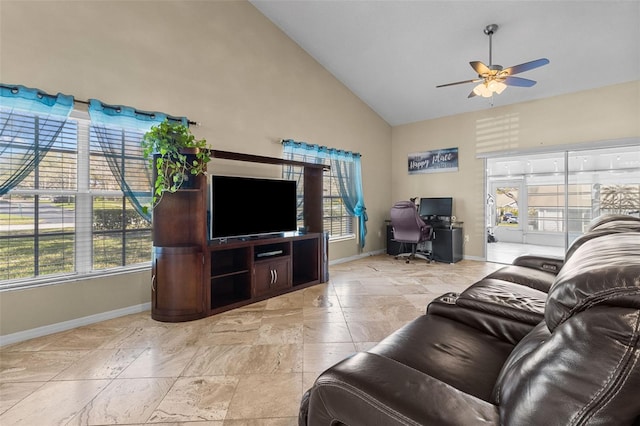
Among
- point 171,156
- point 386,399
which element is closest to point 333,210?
point 171,156

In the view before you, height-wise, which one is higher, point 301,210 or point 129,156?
point 129,156

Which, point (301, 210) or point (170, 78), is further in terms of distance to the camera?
point (301, 210)

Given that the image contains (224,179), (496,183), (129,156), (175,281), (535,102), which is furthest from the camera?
(496,183)

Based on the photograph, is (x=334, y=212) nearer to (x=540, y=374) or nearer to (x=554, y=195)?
(x=554, y=195)

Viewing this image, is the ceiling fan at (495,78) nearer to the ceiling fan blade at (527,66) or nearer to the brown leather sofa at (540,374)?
the ceiling fan blade at (527,66)

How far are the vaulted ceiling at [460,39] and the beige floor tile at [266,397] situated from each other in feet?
14.0

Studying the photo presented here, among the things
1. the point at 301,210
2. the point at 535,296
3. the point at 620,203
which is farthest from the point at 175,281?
the point at 620,203

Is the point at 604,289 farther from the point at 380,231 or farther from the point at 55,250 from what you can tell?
the point at 380,231

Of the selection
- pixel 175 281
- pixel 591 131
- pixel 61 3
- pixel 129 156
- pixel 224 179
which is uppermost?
pixel 61 3

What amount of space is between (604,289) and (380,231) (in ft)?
19.8

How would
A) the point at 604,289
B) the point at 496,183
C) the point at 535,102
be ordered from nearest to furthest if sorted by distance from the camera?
the point at 604,289, the point at 535,102, the point at 496,183

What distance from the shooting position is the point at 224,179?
337 centimetres

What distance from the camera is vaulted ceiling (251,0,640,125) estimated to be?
141 inches

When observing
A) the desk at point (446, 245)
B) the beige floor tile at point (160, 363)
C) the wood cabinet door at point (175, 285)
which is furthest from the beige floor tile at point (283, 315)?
the desk at point (446, 245)
